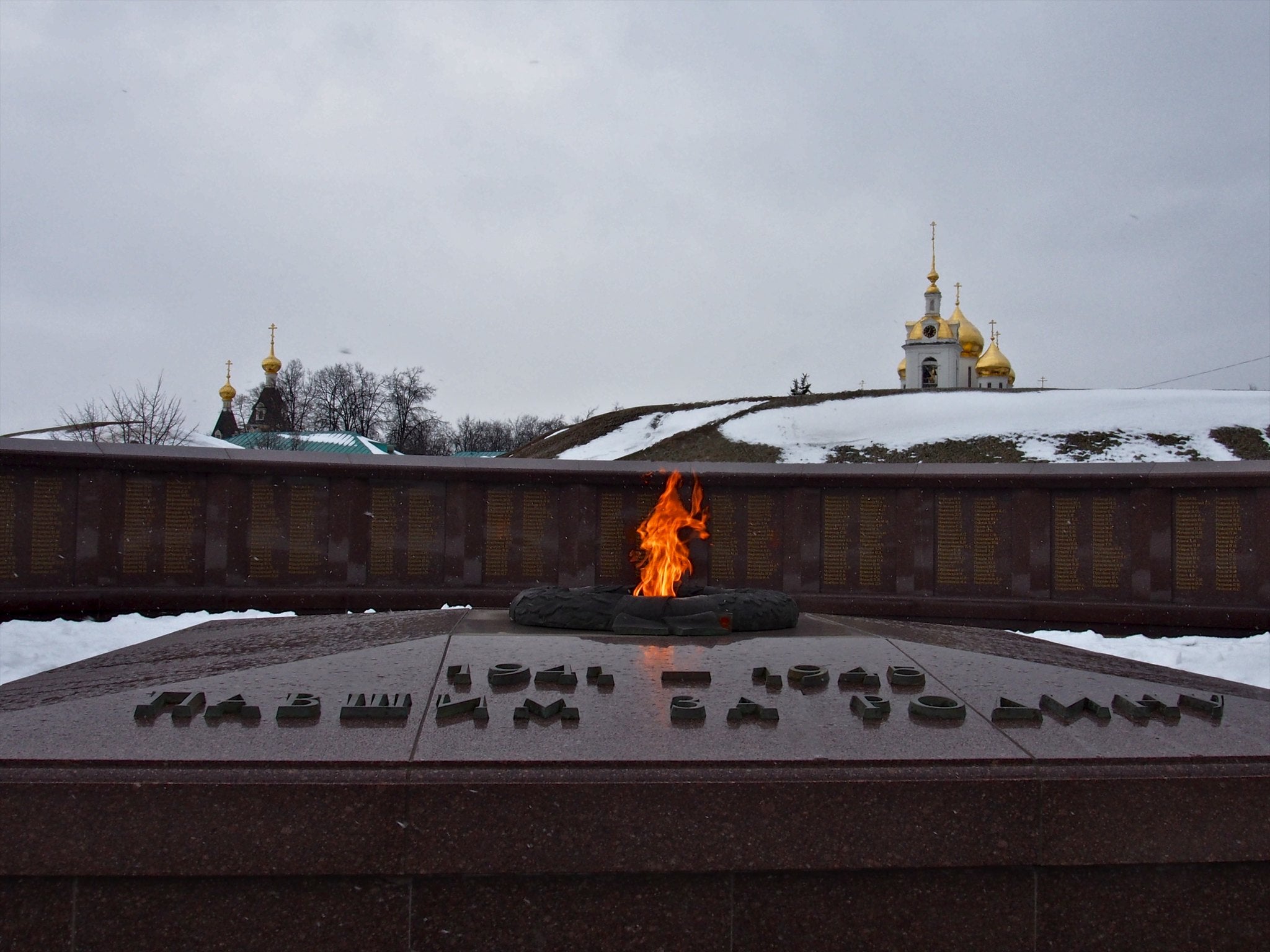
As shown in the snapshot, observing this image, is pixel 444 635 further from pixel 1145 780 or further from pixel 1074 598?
pixel 1074 598

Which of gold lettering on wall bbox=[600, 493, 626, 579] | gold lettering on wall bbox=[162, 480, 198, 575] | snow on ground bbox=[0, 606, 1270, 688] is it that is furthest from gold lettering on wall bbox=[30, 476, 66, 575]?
gold lettering on wall bbox=[600, 493, 626, 579]

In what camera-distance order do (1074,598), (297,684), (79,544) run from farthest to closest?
(1074,598) < (79,544) < (297,684)

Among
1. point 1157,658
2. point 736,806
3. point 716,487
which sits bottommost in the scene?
point 1157,658

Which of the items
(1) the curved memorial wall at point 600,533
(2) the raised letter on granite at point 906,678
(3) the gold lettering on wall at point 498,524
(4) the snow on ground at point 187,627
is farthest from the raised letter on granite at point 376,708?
(3) the gold lettering on wall at point 498,524

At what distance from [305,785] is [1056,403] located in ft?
75.9

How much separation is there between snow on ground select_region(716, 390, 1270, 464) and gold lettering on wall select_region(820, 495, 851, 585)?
27.8 feet

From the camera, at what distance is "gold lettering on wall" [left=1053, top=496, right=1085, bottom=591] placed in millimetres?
9398

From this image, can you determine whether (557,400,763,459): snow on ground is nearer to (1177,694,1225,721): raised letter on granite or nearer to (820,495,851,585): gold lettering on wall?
(820,495,851,585): gold lettering on wall

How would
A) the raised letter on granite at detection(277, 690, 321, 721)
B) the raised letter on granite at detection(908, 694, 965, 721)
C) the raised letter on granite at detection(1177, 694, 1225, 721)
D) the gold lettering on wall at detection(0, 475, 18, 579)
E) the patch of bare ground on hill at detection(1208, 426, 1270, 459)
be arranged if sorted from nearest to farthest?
the raised letter on granite at detection(277, 690, 321, 721)
the raised letter on granite at detection(908, 694, 965, 721)
the raised letter on granite at detection(1177, 694, 1225, 721)
the gold lettering on wall at detection(0, 475, 18, 579)
the patch of bare ground on hill at detection(1208, 426, 1270, 459)

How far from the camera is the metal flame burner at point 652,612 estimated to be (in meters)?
4.48

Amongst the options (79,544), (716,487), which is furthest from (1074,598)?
(79,544)

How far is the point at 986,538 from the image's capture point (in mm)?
9578

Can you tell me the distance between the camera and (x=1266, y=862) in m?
2.62

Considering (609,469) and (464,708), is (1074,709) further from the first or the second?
(609,469)
